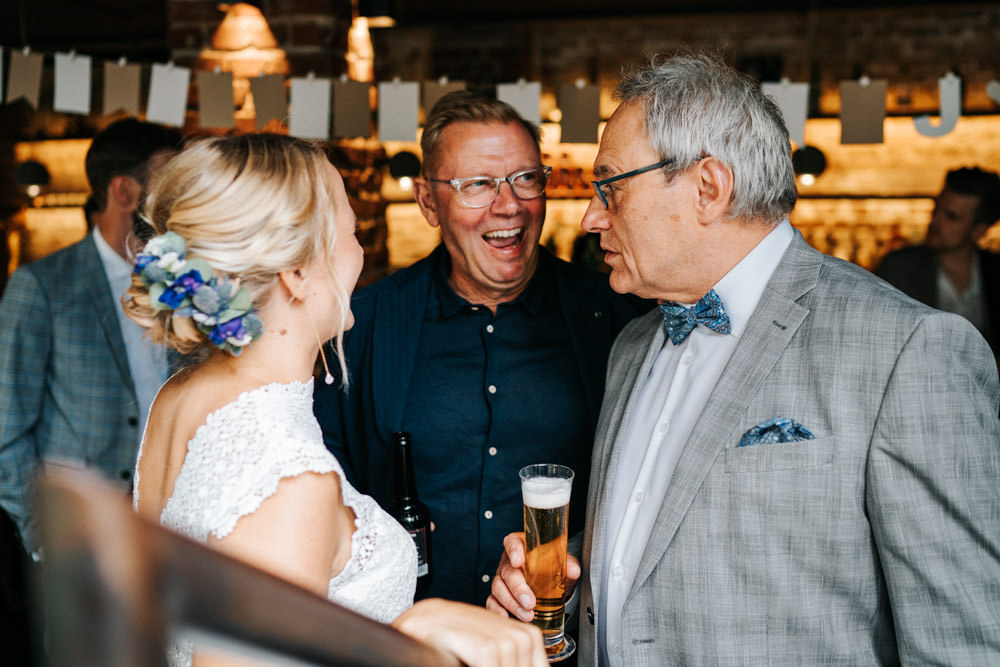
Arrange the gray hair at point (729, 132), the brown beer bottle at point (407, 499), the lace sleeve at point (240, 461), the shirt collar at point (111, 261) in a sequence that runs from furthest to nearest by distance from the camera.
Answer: the shirt collar at point (111, 261) → the brown beer bottle at point (407, 499) → the gray hair at point (729, 132) → the lace sleeve at point (240, 461)

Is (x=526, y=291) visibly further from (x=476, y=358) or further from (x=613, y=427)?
(x=613, y=427)

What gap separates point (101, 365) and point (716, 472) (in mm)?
2244

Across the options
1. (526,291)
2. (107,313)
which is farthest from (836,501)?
(107,313)

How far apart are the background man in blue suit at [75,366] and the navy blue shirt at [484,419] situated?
3.84 ft

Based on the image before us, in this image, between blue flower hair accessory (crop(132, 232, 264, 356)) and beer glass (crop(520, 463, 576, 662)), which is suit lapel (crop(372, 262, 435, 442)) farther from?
blue flower hair accessory (crop(132, 232, 264, 356))

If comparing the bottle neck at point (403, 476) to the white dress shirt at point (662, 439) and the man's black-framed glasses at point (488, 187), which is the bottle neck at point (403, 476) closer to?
the white dress shirt at point (662, 439)

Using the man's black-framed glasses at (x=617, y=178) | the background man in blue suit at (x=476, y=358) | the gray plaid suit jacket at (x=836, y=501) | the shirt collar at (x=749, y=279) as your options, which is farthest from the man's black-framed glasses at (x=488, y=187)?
the gray plaid suit jacket at (x=836, y=501)

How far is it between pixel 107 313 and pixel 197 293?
1733mm

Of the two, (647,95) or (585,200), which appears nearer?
(647,95)

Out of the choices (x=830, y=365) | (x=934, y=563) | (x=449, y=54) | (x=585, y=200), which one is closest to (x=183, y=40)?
(x=449, y=54)

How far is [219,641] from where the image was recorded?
331 mm

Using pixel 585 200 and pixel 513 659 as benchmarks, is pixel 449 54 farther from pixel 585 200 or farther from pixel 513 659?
pixel 513 659

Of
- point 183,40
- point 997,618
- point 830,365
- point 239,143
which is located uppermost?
point 183,40

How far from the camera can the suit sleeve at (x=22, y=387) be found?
2.64m
